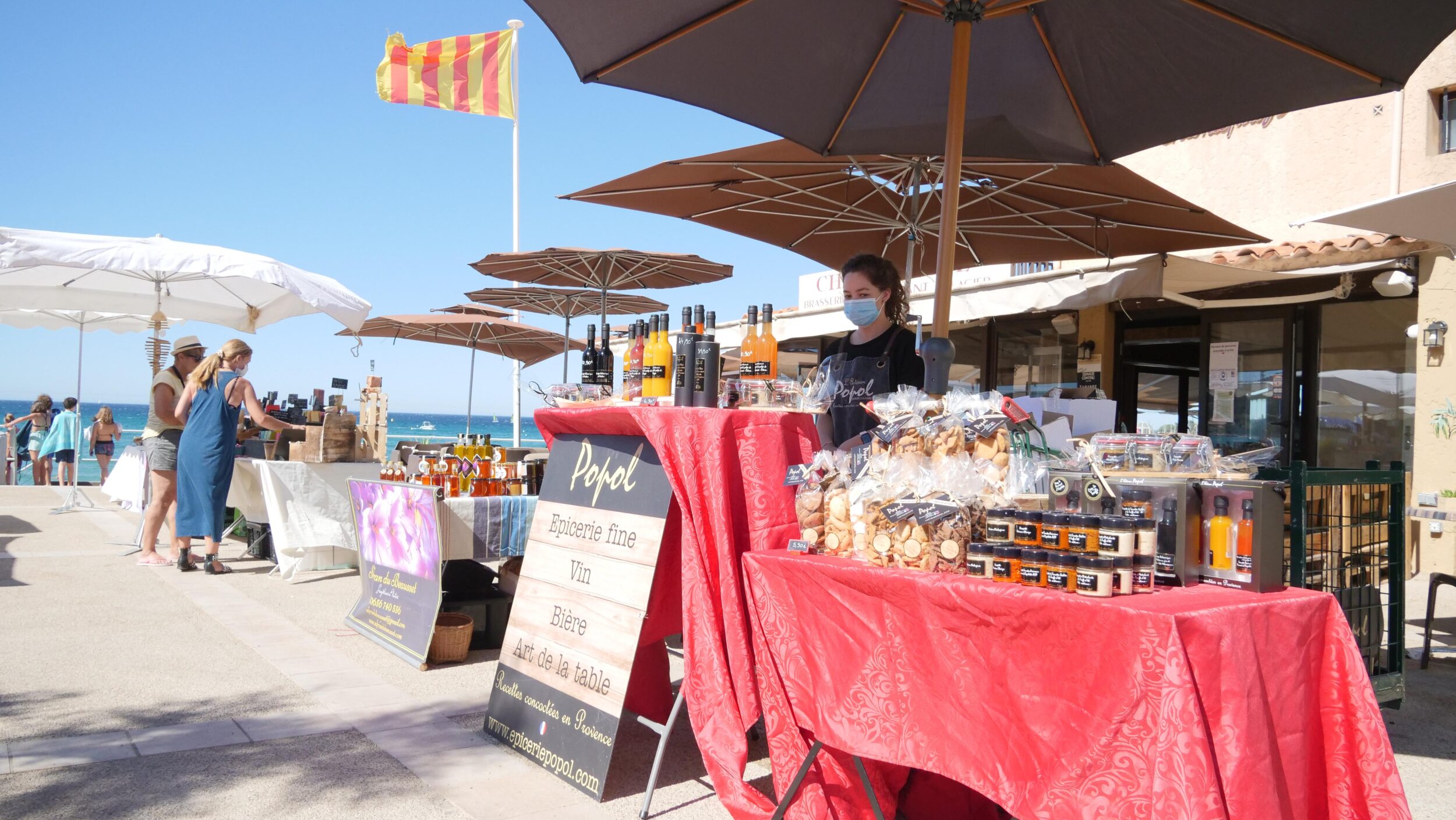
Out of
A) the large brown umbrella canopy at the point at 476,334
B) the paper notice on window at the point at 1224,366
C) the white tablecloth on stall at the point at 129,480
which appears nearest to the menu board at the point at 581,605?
the large brown umbrella canopy at the point at 476,334

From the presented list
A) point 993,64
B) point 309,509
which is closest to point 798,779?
point 993,64

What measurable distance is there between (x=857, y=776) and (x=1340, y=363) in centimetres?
808

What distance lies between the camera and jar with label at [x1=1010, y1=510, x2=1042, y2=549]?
2049 millimetres

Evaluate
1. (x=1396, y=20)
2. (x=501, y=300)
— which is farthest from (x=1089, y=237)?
(x=501, y=300)

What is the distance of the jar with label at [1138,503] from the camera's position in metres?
2.03

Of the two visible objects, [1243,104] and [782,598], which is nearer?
[782,598]

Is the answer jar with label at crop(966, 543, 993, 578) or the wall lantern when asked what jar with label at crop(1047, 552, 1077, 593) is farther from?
the wall lantern

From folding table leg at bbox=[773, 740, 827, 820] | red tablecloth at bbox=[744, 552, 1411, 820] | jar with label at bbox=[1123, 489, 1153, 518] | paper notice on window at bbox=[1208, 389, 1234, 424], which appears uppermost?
paper notice on window at bbox=[1208, 389, 1234, 424]

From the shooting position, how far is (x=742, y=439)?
9.64 feet

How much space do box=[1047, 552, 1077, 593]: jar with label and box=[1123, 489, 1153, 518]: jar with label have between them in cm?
19

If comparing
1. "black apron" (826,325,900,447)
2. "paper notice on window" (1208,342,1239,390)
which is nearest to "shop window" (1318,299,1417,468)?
"paper notice on window" (1208,342,1239,390)

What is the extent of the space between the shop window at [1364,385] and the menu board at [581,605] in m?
7.80

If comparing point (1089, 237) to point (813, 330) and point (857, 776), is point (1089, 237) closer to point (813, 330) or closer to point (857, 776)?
point (813, 330)

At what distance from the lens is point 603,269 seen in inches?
337
